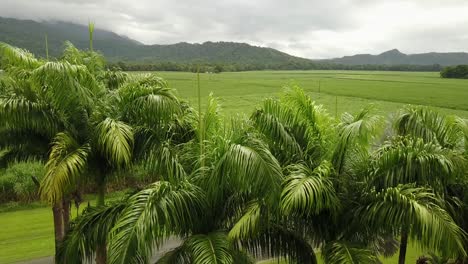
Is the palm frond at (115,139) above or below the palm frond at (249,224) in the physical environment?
above

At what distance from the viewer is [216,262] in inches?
227

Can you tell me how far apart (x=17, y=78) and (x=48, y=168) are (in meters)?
2.61

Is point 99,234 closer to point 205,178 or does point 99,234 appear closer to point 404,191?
point 205,178

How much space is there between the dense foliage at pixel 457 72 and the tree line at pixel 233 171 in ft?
284

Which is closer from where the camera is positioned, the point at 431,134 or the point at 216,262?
the point at 216,262

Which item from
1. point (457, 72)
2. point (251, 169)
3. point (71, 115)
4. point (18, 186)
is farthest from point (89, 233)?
point (457, 72)

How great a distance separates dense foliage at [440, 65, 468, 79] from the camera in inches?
3296

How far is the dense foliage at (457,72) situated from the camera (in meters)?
83.7

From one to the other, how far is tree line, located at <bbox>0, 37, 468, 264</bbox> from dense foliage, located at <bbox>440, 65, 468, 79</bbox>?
3408 inches

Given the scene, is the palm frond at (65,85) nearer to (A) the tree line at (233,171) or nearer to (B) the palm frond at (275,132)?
(A) the tree line at (233,171)

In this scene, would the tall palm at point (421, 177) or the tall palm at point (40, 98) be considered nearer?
the tall palm at point (421, 177)

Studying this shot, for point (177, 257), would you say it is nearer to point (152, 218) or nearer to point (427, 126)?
point (152, 218)

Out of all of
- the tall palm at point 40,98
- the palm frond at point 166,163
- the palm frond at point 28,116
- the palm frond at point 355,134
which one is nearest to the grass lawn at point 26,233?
the tall palm at point 40,98

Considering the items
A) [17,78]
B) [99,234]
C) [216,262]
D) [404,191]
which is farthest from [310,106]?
[17,78]
